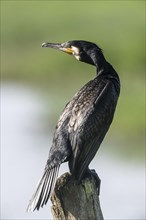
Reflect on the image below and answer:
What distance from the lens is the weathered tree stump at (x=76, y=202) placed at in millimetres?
5988

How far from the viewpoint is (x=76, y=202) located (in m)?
6.05

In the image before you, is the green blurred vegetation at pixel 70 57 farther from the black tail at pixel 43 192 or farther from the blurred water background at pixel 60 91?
the black tail at pixel 43 192

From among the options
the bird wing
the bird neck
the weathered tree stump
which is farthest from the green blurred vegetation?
the weathered tree stump

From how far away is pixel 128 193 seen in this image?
37.8ft

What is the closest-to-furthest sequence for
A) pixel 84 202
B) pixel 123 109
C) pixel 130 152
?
pixel 84 202 < pixel 130 152 < pixel 123 109

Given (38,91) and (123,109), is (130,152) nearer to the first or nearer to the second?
(123,109)

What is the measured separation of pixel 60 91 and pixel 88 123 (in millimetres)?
9276

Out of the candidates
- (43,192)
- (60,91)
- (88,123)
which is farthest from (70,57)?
(43,192)

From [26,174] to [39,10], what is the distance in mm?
9575

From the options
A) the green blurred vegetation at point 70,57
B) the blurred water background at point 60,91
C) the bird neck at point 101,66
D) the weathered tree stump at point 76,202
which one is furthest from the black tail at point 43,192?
the green blurred vegetation at point 70,57

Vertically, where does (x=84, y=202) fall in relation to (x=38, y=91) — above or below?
above

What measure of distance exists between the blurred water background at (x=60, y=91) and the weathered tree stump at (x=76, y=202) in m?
4.37

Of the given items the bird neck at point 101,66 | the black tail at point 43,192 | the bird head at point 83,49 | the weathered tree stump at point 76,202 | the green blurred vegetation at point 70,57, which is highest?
the bird head at point 83,49

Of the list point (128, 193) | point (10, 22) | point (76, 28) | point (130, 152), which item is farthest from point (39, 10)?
point (128, 193)
